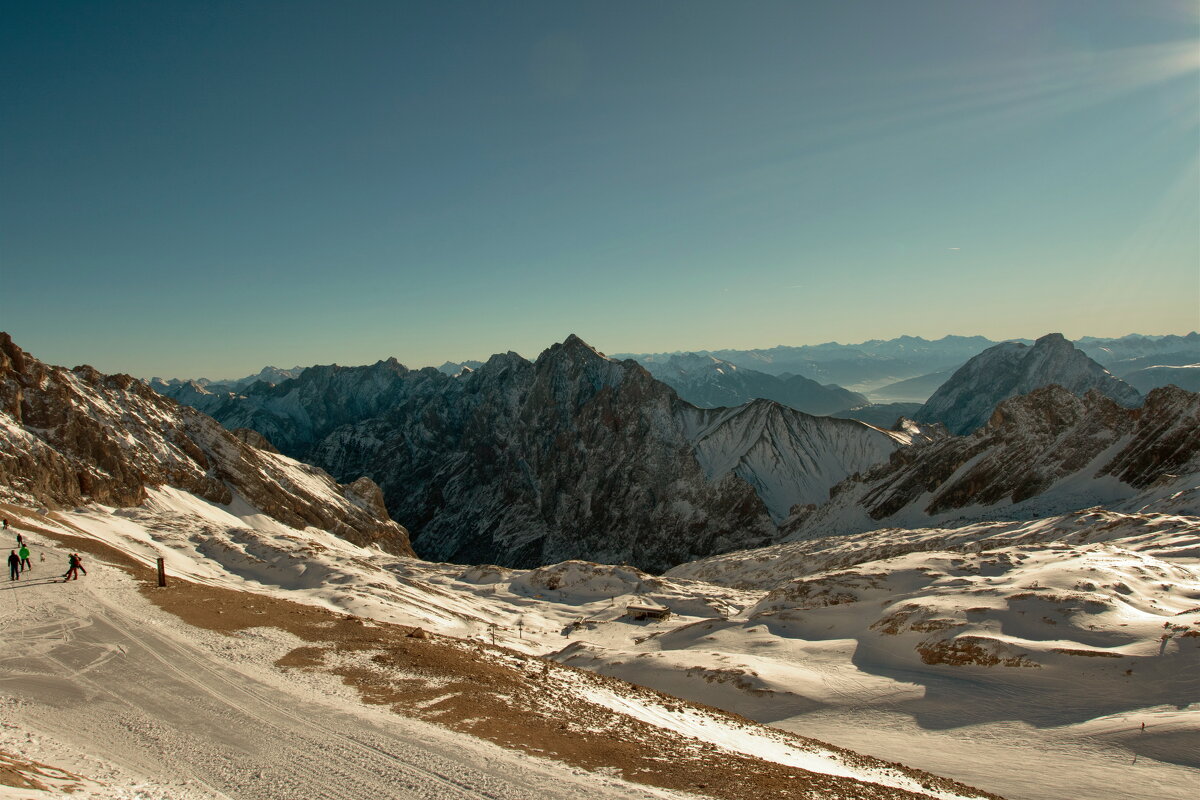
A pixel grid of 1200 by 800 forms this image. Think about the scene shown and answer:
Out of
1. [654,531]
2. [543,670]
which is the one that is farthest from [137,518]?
[654,531]

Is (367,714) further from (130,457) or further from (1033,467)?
(1033,467)

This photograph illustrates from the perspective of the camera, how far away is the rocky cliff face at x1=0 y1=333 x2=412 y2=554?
83.1 meters

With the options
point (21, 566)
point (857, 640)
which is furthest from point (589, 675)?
point (21, 566)

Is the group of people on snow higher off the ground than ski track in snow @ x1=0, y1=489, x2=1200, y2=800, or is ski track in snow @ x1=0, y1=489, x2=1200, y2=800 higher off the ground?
the group of people on snow

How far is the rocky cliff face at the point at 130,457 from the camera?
83.1 metres

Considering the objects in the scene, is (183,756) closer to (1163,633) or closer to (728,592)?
(1163,633)

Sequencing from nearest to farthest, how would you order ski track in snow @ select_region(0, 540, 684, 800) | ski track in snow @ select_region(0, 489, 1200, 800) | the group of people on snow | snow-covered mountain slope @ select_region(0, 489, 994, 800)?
1. ski track in snow @ select_region(0, 540, 684, 800)
2. snow-covered mountain slope @ select_region(0, 489, 994, 800)
3. ski track in snow @ select_region(0, 489, 1200, 800)
4. the group of people on snow

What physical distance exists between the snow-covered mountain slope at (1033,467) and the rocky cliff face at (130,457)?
115 meters

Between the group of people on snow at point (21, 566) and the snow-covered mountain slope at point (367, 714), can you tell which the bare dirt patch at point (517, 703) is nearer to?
the snow-covered mountain slope at point (367, 714)

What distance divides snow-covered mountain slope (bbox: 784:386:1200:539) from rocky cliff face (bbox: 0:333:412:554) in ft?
376

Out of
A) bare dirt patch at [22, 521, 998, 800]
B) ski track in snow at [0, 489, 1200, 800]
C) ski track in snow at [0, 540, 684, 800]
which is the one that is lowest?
ski track in snow at [0, 489, 1200, 800]

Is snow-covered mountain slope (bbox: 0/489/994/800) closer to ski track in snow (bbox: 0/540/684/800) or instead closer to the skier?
ski track in snow (bbox: 0/540/684/800)

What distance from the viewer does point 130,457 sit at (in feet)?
337

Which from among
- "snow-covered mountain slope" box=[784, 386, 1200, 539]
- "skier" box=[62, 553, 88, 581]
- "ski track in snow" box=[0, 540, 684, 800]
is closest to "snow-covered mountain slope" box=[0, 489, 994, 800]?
"ski track in snow" box=[0, 540, 684, 800]
